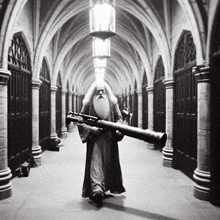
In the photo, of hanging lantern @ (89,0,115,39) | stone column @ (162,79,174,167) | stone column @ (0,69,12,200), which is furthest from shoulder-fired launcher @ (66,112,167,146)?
stone column @ (162,79,174,167)

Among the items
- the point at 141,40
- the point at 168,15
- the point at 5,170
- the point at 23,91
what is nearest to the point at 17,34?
the point at 23,91

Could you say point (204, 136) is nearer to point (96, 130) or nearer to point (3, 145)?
point (96, 130)

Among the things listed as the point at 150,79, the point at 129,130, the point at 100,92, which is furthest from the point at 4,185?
the point at 150,79

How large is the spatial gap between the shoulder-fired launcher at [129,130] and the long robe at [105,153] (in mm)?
120

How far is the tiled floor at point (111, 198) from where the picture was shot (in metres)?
4.18

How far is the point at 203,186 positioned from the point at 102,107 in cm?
215

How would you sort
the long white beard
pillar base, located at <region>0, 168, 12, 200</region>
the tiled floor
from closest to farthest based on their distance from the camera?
the tiled floor, the long white beard, pillar base, located at <region>0, 168, 12, 200</region>

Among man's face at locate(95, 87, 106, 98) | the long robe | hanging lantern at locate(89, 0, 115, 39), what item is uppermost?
hanging lantern at locate(89, 0, 115, 39)

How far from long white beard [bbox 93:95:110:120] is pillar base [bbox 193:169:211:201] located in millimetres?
1881

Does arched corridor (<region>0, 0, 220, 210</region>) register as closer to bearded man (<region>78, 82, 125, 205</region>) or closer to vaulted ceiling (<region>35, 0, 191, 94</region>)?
vaulted ceiling (<region>35, 0, 191, 94</region>)

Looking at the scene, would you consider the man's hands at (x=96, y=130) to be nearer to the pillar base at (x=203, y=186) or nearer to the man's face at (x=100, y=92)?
the man's face at (x=100, y=92)

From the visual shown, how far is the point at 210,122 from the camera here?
16.2 feet

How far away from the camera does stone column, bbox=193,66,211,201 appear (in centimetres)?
490

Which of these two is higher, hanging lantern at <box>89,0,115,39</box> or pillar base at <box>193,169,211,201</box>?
hanging lantern at <box>89,0,115,39</box>
